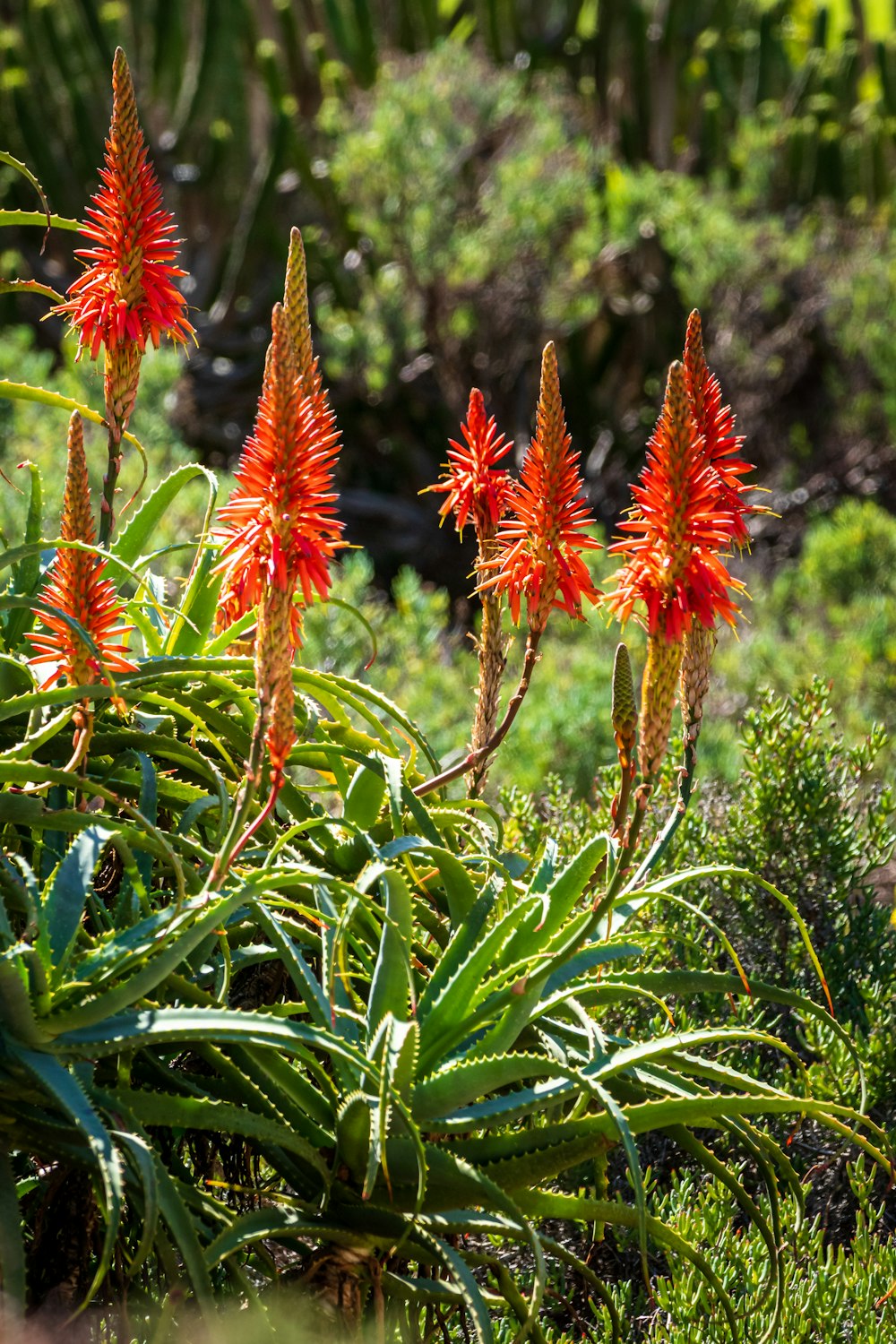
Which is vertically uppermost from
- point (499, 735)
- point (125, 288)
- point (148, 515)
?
point (125, 288)

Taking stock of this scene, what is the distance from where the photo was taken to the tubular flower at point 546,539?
→ 5.79ft

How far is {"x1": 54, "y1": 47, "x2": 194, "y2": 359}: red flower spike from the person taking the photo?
181 cm

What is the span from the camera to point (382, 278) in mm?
9992

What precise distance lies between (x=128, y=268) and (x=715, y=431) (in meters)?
0.77

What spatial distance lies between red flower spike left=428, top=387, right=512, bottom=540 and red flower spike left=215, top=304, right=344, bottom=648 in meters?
0.43

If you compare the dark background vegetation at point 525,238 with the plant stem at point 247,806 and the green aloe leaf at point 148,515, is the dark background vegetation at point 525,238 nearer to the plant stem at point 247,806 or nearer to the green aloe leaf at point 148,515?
the green aloe leaf at point 148,515

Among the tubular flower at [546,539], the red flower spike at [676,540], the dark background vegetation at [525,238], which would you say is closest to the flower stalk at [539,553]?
the tubular flower at [546,539]

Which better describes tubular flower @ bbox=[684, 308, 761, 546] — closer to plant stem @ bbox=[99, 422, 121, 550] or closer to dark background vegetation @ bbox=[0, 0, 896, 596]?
plant stem @ bbox=[99, 422, 121, 550]

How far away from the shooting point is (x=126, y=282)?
186 cm

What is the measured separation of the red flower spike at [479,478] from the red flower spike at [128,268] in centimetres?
40

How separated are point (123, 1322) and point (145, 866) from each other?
0.51 m

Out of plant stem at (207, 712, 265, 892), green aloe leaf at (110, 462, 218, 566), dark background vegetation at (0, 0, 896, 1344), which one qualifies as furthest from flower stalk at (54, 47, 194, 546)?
dark background vegetation at (0, 0, 896, 1344)

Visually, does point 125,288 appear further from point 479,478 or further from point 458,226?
point 458,226

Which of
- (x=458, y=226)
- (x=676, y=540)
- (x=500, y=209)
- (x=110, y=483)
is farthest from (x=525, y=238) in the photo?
(x=676, y=540)
